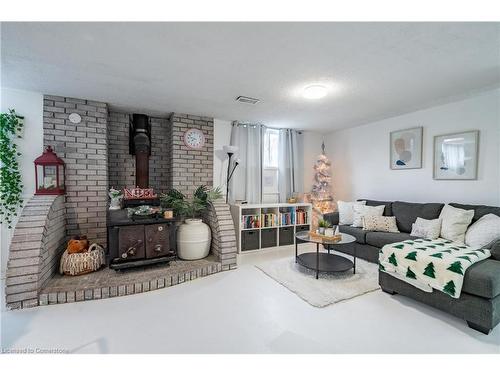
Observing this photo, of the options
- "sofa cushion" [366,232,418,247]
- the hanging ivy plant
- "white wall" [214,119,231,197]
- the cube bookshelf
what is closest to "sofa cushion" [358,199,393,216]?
"sofa cushion" [366,232,418,247]

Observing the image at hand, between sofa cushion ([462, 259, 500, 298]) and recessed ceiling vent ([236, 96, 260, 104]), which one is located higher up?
recessed ceiling vent ([236, 96, 260, 104])

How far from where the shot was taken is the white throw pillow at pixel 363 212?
356cm

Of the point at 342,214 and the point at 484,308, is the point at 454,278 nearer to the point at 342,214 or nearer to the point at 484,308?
the point at 484,308

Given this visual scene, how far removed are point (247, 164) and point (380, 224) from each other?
94.3 inches

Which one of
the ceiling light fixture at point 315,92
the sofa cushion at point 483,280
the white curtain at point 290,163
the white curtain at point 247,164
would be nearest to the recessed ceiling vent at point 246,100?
the ceiling light fixture at point 315,92

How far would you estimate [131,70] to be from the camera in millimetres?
2207

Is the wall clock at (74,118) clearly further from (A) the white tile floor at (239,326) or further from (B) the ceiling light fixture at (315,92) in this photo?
(B) the ceiling light fixture at (315,92)

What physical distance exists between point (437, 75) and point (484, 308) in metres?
2.16

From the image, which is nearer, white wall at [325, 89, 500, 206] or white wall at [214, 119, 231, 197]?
white wall at [325, 89, 500, 206]

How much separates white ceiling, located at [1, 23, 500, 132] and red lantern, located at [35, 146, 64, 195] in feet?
2.65

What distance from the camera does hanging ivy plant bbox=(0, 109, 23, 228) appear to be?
2672mm

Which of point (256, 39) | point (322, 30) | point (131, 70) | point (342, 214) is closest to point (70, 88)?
point (131, 70)

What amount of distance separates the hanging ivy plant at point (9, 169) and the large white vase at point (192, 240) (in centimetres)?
198

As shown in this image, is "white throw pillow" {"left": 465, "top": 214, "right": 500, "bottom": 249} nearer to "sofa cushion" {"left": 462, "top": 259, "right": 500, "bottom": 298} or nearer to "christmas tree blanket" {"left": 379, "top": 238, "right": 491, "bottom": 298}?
"christmas tree blanket" {"left": 379, "top": 238, "right": 491, "bottom": 298}
